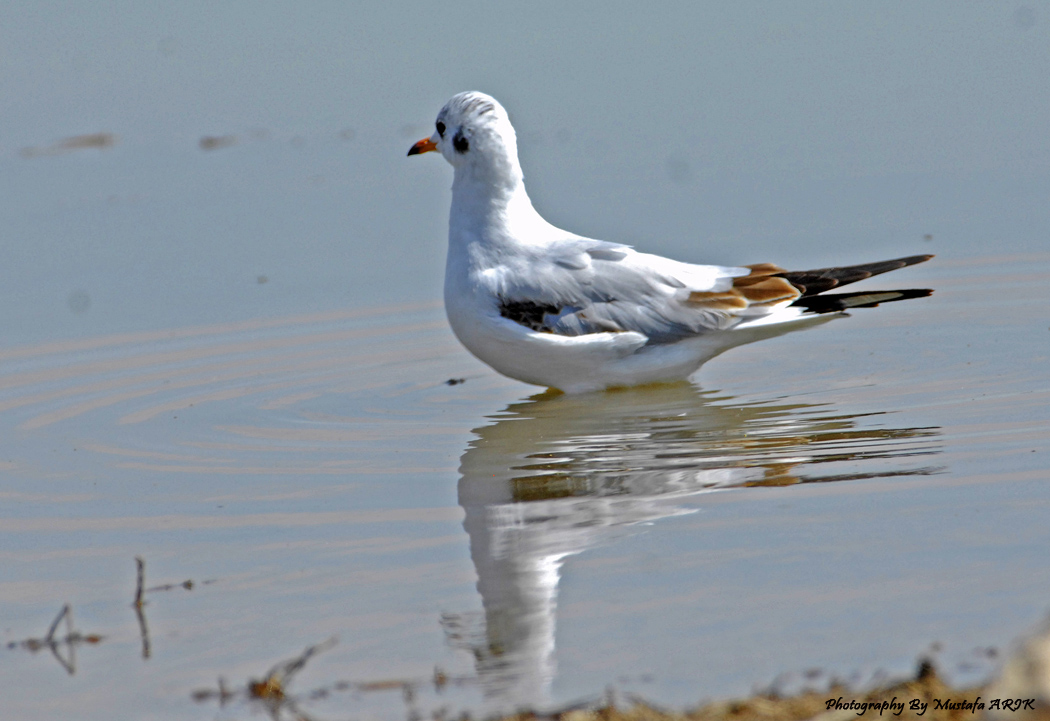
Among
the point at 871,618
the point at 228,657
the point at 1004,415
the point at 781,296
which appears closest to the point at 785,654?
the point at 871,618

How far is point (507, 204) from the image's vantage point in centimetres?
746

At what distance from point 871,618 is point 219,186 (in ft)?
26.0

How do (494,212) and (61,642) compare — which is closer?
(61,642)

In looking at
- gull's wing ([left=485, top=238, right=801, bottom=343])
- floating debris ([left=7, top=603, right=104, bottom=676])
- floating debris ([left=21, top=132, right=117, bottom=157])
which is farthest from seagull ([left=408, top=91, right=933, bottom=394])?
floating debris ([left=21, top=132, right=117, bottom=157])

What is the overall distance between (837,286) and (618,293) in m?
1.15

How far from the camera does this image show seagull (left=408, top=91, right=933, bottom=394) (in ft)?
23.1

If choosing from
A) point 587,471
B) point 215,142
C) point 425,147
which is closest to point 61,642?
point 587,471

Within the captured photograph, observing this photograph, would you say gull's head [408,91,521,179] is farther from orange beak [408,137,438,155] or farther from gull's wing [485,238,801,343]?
gull's wing [485,238,801,343]

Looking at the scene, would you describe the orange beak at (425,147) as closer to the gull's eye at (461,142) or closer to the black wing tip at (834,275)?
the gull's eye at (461,142)

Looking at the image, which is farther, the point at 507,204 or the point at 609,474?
the point at 507,204

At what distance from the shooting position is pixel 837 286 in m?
7.35

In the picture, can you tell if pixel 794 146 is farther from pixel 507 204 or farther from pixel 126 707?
pixel 126 707

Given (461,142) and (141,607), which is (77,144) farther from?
(141,607)

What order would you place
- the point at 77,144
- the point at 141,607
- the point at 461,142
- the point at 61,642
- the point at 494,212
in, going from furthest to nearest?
the point at 77,144 < the point at 461,142 < the point at 494,212 < the point at 141,607 < the point at 61,642
